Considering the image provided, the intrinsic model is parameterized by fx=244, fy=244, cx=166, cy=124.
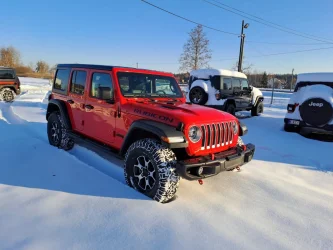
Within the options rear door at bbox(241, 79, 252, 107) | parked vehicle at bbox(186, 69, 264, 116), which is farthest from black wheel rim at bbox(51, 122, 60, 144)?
rear door at bbox(241, 79, 252, 107)

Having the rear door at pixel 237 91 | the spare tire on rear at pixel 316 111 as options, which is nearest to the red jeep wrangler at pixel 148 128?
the spare tire on rear at pixel 316 111

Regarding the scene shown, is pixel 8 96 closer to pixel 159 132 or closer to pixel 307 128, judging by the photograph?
pixel 159 132

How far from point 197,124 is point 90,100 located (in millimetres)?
2177

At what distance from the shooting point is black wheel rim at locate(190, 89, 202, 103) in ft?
33.8

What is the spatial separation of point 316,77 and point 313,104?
86 centimetres

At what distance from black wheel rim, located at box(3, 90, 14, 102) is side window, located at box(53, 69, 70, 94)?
10.4 meters

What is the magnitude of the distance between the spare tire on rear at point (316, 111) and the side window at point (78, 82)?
6022 mm

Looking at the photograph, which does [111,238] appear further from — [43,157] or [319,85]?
[319,85]

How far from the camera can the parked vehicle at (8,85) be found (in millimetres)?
13594

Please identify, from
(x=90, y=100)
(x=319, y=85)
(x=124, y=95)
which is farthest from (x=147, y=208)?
(x=319, y=85)

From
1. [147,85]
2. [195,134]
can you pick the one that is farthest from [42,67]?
[195,134]

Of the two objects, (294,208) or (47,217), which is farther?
(294,208)

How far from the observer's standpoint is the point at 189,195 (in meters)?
3.35

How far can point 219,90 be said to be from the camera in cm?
1005
